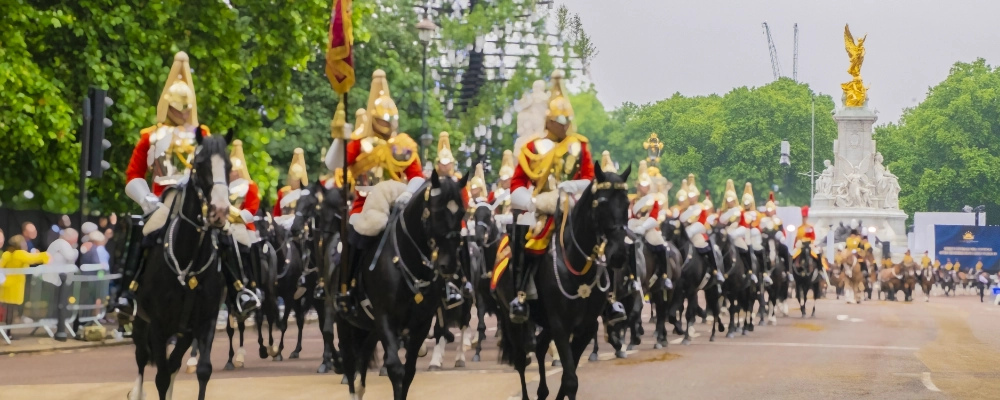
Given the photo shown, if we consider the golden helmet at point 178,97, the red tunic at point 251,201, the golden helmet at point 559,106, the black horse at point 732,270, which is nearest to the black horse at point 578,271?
the golden helmet at point 559,106

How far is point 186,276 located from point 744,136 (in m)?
107

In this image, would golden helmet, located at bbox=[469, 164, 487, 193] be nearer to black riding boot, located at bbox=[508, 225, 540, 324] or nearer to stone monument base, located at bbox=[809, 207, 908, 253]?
black riding boot, located at bbox=[508, 225, 540, 324]

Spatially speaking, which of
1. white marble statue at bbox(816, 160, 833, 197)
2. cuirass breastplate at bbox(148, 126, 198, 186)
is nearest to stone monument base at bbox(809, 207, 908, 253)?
white marble statue at bbox(816, 160, 833, 197)

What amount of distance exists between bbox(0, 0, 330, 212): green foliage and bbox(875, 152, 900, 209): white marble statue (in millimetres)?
56334

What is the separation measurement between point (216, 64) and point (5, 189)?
450 cm

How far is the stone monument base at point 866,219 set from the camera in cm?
8012

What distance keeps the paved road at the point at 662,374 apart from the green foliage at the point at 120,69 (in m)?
4.32

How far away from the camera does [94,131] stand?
72.1 ft

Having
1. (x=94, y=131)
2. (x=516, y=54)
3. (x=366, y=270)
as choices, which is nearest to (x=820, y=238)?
(x=516, y=54)

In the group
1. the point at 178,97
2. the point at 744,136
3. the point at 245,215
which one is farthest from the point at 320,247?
the point at 744,136

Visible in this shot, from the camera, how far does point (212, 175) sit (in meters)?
11.7

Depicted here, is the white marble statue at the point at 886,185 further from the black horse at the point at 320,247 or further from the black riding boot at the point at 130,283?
the black riding boot at the point at 130,283

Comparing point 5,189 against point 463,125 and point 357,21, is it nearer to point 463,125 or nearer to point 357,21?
point 357,21

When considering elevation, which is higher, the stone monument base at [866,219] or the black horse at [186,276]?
the stone monument base at [866,219]
